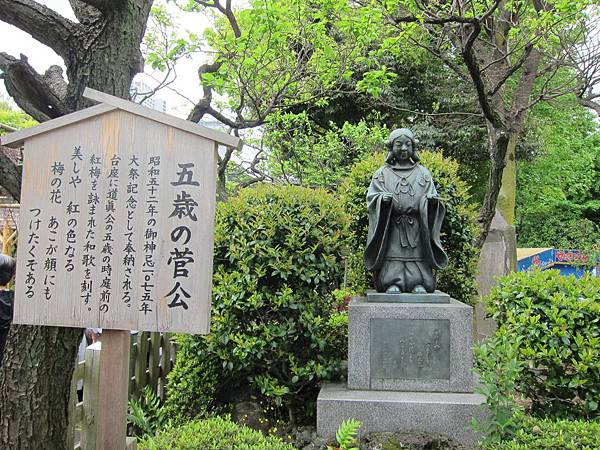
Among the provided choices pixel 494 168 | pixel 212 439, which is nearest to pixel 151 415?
pixel 212 439

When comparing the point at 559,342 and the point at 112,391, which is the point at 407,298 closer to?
the point at 559,342

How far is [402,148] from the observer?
5383 mm

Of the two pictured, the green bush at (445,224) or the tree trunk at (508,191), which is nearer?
the green bush at (445,224)

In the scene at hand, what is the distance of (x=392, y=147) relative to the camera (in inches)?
215

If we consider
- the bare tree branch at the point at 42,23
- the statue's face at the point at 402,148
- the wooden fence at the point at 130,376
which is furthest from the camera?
the statue's face at the point at 402,148

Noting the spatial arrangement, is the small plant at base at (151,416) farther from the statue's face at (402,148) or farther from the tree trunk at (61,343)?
the statue's face at (402,148)

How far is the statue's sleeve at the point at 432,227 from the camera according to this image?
512 cm

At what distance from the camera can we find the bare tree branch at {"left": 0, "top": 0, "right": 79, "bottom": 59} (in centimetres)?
320

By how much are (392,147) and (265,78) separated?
3310 millimetres

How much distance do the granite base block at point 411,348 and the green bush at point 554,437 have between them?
4.03ft

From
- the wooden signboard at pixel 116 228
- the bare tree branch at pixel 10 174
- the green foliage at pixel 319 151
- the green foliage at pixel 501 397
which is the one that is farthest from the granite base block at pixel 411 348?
the green foliage at pixel 319 151

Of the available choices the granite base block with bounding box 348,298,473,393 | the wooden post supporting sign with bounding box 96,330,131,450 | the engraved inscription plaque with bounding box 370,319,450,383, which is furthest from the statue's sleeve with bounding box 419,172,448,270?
the wooden post supporting sign with bounding box 96,330,131,450

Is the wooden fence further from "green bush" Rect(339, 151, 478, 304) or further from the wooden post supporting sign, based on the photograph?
"green bush" Rect(339, 151, 478, 304)

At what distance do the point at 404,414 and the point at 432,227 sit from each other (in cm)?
191
